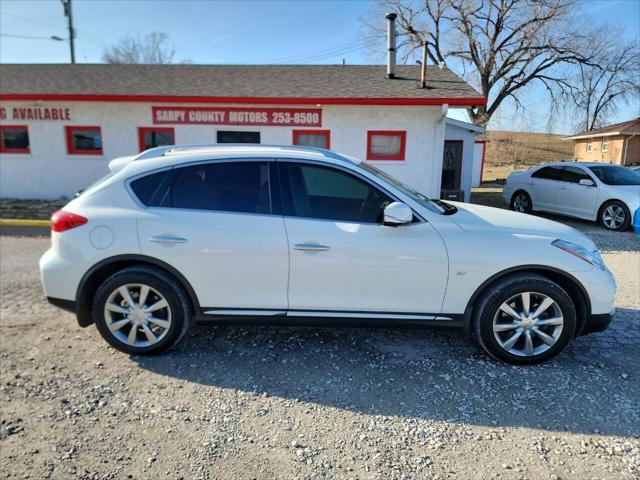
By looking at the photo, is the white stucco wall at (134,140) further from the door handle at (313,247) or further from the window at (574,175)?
the door handle at (313,247)

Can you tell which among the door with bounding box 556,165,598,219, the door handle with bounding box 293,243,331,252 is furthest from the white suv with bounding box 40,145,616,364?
the door with bounding box 556,165,598,219

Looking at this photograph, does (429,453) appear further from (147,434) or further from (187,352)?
(187,352)

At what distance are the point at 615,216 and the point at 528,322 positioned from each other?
25.9 ft

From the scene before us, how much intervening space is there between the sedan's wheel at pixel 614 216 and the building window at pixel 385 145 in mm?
4811

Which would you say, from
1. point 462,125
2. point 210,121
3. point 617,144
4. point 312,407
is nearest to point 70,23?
point 210,121

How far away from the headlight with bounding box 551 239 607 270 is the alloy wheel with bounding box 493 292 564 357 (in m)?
0.42

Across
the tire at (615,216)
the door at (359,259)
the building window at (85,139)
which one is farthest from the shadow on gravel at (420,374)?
the building window at (85,139)

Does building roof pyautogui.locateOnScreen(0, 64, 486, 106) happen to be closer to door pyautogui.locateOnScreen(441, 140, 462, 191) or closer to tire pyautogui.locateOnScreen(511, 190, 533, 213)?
tire pyautogui.locateOnScreen(511, 190, 533, 213)

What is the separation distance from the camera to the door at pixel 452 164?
49.9 feet

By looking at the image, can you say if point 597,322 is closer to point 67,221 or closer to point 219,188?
point 219,188

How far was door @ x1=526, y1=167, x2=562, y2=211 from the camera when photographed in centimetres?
1064

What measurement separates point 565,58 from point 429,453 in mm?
35888

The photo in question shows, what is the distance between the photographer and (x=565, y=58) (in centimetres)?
3047

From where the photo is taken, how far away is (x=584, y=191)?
9.93 m
